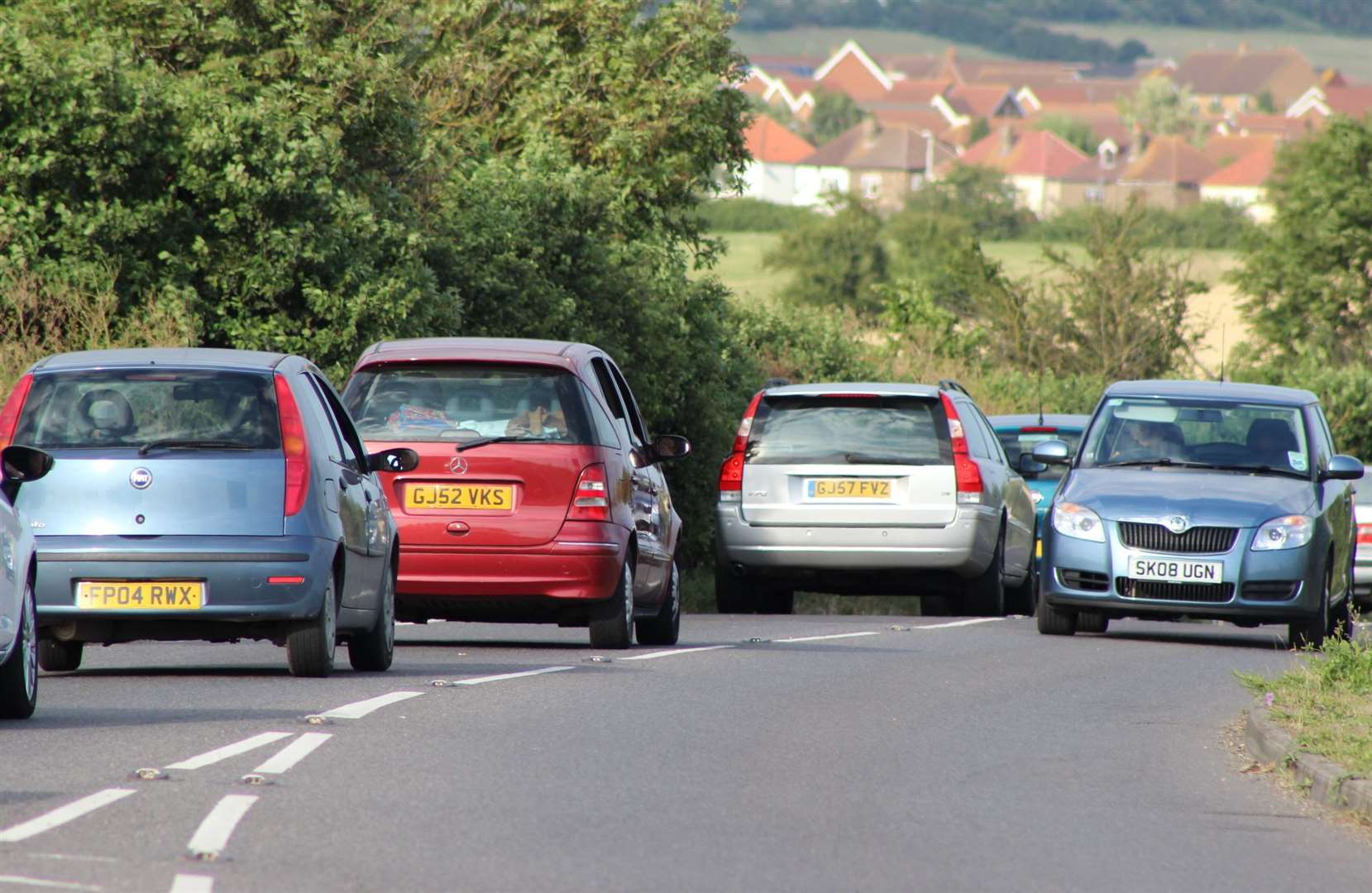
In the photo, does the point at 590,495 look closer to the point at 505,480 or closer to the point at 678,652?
the point at 505,480

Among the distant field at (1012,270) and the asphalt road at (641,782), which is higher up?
the asphalt road at (641,782)

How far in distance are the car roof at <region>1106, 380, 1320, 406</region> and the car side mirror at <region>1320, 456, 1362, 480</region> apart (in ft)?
2.18

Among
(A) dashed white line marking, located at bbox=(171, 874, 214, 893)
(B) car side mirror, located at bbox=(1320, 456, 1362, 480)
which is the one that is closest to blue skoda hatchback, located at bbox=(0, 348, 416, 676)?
(A) dashed white line marking, located at bbox=(171, 874, 214, 893)

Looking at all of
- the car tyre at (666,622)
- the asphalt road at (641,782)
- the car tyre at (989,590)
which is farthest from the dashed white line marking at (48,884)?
the car tyre at (989,590)

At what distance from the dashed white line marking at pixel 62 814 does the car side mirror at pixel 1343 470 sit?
11026 millimetres

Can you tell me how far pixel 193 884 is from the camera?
22.1 ft

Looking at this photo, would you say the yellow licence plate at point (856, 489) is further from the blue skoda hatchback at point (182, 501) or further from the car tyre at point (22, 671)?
the car tyre at point (22, 671)

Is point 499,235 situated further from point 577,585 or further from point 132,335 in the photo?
point 577,585

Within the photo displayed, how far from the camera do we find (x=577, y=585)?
1408 cm

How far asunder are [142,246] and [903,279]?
5306 centimetres

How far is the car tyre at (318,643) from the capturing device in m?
11.9

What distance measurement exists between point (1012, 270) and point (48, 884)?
12059cm

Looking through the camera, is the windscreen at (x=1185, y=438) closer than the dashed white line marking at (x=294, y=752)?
No

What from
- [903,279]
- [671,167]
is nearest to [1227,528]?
[671,167]
